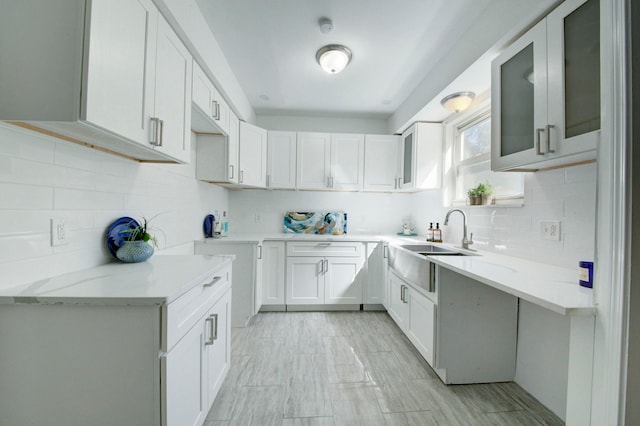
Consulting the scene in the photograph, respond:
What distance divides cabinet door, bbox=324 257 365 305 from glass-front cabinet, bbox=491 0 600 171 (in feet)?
5.97

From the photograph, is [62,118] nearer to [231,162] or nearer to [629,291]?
[231,162]

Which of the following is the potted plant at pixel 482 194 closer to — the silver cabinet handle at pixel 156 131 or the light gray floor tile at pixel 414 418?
the light gray floor tile at pixel 414 418

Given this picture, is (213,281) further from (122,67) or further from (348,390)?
(348,390)

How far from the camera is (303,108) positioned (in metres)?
3.30

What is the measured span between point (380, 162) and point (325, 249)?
134 centimetres

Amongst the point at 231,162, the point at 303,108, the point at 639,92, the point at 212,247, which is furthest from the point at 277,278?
the point at 639,92

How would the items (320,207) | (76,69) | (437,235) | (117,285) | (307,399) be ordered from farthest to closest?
(320,207)
(437,235)
(307,399)
(117,285)
(76,69)

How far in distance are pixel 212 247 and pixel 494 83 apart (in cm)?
256

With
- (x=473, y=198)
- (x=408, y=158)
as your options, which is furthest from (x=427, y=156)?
(x=473, y=198)

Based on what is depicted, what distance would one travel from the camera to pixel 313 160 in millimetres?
3201

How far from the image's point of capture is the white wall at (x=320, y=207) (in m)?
3.44

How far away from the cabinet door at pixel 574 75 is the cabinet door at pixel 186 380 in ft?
5.96

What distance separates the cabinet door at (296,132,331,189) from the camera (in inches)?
125

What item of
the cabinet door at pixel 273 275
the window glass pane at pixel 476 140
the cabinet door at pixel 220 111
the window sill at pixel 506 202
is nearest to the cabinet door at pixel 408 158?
the window glass pane at pixel 476 140
